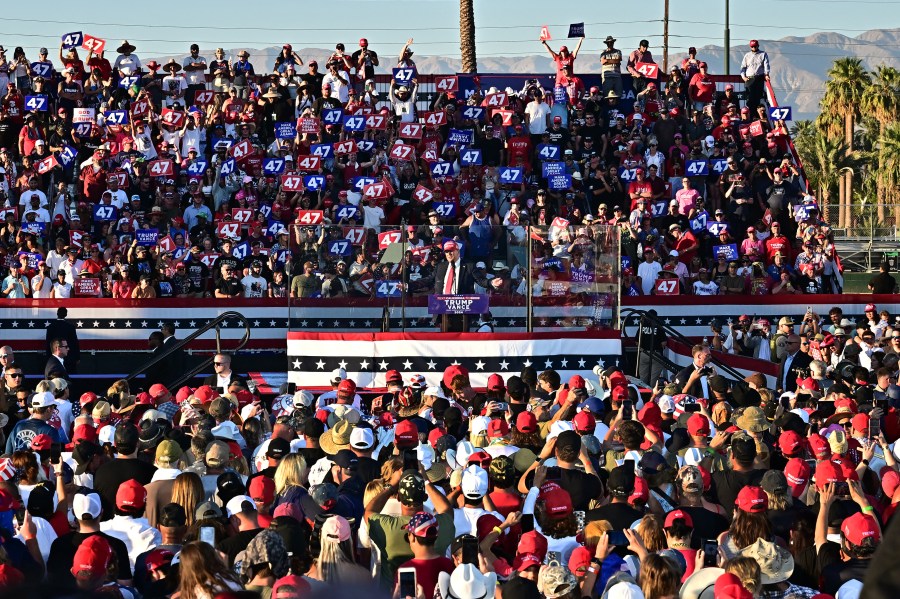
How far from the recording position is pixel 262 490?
8.77 metres

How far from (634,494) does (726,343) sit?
45.7 ft

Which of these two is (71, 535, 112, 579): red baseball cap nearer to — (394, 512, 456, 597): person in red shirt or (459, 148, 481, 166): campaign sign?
(394, 512, 456, 597): person in red shirt

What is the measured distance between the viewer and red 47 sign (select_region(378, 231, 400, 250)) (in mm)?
19125

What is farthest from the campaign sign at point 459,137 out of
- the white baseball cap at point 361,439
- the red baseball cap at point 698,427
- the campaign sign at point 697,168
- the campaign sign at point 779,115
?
the white baseball cap at point 361,439

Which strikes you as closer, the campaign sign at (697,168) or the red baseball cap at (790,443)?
the red baseball cap at (790,443)

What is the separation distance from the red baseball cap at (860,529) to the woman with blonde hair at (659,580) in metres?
1.48

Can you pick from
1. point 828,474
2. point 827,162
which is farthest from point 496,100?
point 827,162

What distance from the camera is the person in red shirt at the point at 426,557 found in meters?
7.58

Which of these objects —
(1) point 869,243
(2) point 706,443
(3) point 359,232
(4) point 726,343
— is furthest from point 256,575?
(1) point 869,243

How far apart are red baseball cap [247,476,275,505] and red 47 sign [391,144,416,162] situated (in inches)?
719

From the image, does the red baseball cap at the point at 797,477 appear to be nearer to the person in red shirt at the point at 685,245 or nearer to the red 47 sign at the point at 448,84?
the person in red shirt at the point at 685,245

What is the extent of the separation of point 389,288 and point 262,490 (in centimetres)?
1065

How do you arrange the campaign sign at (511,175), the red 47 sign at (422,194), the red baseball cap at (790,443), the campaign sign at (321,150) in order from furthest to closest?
the campaign sign at (321,150)
the campaign sign at (511,175)
the red 47 sign at (422,194)
the red baseball cap at (790,443)

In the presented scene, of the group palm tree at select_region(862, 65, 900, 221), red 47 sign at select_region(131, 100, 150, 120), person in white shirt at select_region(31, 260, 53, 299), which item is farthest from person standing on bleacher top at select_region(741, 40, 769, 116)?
palm tree at select_region(862, 65, 900, 221)
